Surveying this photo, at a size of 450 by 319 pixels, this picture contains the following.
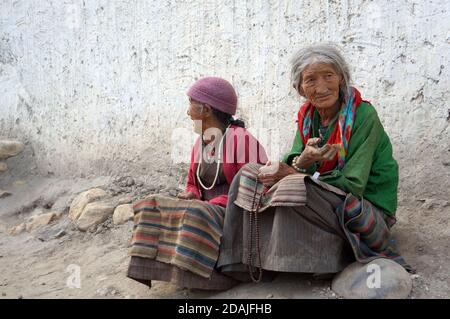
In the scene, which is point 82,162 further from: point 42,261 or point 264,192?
point 264,192

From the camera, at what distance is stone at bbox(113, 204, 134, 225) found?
14.0ft

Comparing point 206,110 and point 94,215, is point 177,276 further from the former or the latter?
point 94,215

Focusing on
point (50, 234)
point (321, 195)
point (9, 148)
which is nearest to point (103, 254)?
point (50, 234)

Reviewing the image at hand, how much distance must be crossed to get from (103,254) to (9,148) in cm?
263

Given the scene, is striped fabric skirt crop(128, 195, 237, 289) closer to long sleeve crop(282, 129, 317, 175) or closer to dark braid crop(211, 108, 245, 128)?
long sleeve crop(282, 129, 317, 175)

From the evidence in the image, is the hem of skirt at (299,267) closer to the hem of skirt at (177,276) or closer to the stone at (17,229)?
the hem of skirt at (177,276)

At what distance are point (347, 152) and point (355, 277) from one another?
637 mm

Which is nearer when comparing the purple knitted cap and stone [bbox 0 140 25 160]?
the purple knitted cap

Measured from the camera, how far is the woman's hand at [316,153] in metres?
2.61

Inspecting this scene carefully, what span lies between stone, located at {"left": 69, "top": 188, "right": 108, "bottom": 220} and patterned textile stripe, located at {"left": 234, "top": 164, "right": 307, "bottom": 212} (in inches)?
90.6

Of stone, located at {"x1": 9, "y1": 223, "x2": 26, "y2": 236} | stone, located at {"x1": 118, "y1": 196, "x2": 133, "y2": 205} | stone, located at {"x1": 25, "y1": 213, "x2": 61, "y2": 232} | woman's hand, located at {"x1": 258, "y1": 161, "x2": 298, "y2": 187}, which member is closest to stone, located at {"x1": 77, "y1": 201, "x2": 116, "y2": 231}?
stone, located at {"x1": 118, "y1": 196, "x2": 133, "y2": 205}

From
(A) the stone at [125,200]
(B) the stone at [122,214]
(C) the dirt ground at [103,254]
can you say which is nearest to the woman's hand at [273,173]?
(C) the dirt ground at [103,254]

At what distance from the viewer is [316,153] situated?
8.60ft
